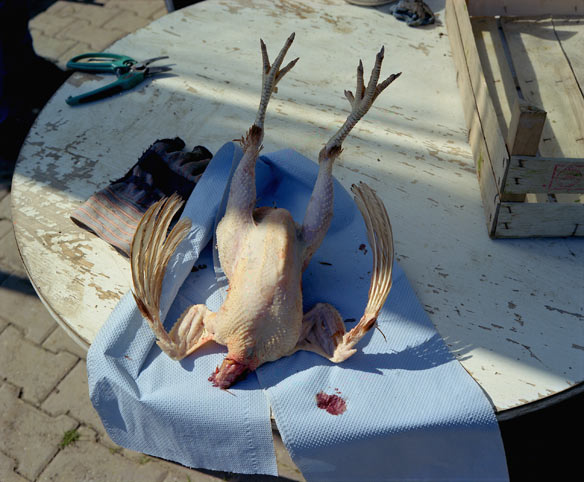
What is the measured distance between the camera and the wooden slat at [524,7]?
2.47 metres

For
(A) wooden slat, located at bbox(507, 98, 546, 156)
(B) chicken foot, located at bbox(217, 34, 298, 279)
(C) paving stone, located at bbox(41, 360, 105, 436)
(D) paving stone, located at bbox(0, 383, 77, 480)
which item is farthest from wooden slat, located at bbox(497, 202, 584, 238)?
(D) paving stone, located at bbox(0, 383, 77, 480)

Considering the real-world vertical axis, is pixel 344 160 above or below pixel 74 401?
above

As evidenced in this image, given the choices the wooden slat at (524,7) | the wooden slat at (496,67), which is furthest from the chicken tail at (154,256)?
the wooden slat at (524,7)

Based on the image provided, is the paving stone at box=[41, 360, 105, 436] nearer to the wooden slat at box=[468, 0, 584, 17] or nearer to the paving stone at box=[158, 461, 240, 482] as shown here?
the paving stone at box=[158, 461, 240, 482]

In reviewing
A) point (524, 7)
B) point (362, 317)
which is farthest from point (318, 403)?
point (524, 7)

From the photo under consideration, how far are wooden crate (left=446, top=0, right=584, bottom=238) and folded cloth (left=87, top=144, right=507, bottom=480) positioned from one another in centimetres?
46

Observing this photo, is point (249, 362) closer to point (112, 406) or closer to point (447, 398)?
point (112, 406)

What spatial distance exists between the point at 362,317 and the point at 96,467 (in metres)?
1.37

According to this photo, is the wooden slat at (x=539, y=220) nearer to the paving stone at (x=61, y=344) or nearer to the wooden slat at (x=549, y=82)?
the wooden slat at (x=549, y=82)

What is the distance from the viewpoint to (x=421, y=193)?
1.96 meters

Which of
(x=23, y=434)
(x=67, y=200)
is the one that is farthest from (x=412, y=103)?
(x=23, y=434)

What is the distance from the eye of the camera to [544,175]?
1.68m

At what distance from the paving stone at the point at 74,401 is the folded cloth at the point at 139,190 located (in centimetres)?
95

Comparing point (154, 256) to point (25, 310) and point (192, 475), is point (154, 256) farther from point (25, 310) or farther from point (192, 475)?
point (25, 310)
